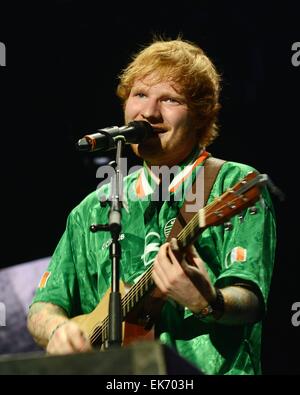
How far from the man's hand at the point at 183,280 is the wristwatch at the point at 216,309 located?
1 centimetres

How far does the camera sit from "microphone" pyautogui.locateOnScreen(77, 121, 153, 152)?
2730 mm

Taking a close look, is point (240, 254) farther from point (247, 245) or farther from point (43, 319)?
point (43, 319)

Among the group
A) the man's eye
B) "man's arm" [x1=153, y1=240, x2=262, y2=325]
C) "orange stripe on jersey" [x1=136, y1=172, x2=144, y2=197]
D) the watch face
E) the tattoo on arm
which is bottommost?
the tattoo on arm

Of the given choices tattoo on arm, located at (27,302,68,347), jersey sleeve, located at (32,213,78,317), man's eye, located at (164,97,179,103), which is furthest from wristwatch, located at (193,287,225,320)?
man's eye, located at (164,97,179,103)

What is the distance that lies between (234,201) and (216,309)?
1.20ft

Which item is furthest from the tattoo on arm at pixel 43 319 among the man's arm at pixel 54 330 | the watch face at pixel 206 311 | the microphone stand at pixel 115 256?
the watch face at pixel 206 311

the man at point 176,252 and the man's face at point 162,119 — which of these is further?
the man's face at point 162,119

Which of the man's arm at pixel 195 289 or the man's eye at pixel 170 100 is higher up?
the man's eye at pixel 170 100

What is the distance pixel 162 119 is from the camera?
3092mm

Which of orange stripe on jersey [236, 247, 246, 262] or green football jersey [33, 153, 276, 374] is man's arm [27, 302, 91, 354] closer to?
green football jersey [33, 153, 276, 374]

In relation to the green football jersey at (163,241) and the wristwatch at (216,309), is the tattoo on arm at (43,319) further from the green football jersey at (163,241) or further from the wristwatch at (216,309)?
the wristwatch at (216,309)

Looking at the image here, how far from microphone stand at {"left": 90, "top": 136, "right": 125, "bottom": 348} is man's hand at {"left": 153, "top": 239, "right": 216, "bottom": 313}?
0.16 metres

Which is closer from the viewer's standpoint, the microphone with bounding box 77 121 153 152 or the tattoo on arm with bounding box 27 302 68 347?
the microphone with bounding box 77 121 153 152

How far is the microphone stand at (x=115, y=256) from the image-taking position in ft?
7.99
